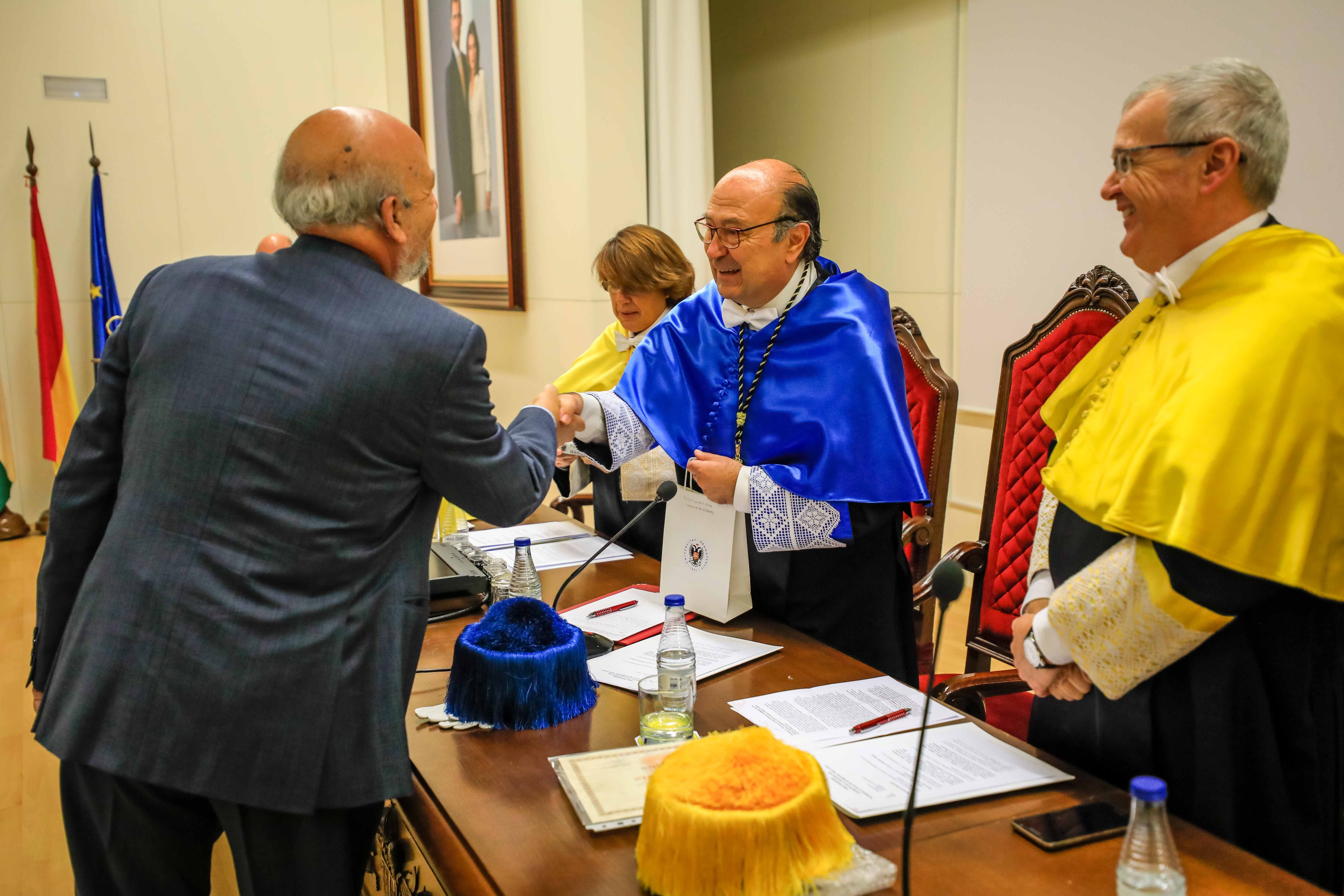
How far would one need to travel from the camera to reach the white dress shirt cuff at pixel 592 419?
2.33 metres

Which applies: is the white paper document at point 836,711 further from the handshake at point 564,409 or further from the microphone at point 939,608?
the handshake at point 564,409

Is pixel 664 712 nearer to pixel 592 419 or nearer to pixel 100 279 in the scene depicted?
pixel 592 419

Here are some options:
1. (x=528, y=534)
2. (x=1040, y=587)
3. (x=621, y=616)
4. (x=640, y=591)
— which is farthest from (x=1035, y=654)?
(x=528, y=534)

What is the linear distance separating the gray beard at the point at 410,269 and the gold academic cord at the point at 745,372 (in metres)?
0.85

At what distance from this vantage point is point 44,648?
1.43 meters

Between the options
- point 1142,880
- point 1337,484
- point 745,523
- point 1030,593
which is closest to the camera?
point 1142,880

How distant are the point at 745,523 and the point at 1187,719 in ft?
3.03

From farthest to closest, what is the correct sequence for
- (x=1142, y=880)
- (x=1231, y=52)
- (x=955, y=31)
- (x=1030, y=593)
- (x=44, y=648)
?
1. (x=955, y=31)
2. (x=1231, y=52)
3. (x=1030, y=593)
4. (x=44, y=648)
5. (x=1142, y=880)

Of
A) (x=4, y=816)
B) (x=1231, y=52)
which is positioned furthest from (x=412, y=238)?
(x=1231, y=52)

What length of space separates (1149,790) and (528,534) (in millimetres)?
2004

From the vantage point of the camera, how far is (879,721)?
150cm

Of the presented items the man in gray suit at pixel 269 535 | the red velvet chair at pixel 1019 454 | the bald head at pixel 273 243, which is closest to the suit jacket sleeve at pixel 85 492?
the man in gray suit at pixel 269 535

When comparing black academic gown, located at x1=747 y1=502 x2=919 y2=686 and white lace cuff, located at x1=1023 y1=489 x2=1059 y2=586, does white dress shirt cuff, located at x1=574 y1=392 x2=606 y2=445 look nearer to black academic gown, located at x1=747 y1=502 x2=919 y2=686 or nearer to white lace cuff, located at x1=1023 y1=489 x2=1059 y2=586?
black academic gown, located at x1=747 y1=502 x2=919 y2=686

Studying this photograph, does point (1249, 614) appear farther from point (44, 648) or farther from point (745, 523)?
point (44, 648)
